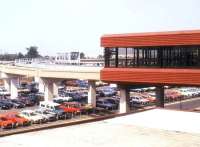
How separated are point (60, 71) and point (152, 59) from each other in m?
22.2

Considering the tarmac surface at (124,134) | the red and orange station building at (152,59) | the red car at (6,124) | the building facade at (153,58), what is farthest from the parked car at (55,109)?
the tarmac surface at (124,134)

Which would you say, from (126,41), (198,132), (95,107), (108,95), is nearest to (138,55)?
(126,41)

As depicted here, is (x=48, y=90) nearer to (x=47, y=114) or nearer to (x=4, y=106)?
(x=4, y=106)

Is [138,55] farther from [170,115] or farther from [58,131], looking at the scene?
[58,131]

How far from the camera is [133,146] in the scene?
1989cm

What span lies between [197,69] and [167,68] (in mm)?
2878

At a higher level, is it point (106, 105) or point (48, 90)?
point (48, 90)

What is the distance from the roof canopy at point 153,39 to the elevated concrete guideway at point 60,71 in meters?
11.7

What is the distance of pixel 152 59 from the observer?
114 feet

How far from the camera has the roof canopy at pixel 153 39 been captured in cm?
3148

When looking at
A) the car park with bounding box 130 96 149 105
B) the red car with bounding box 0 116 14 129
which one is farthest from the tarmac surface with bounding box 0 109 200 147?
the car park with bounding box 130 96 149 105

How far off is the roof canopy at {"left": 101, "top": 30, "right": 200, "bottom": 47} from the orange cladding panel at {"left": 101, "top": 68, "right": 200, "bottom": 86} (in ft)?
7.84

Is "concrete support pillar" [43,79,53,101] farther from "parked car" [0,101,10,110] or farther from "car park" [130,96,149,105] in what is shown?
"car park" [130,96,149,105]

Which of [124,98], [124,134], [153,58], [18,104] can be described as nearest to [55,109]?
[18,104]
